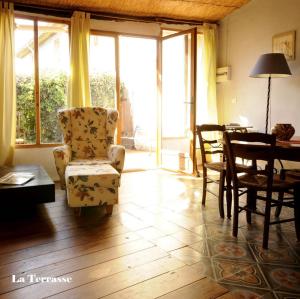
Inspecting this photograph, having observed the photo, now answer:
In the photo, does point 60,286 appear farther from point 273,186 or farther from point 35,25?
point 35,25

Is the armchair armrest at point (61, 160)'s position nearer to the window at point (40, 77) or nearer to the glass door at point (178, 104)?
the window at point (40, 77)

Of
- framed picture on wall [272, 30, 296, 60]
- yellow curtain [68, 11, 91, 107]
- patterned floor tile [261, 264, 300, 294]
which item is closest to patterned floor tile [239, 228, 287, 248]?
patterned floor tile [261, 264, 300, 294]

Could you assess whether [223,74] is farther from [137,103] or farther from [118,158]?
[118,158]

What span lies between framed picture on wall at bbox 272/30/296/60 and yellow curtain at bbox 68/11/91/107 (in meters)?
2.58

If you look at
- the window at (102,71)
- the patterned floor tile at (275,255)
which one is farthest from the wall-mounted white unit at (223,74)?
the patterned floor tile at (275,255)

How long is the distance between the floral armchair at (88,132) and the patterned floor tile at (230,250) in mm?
1782

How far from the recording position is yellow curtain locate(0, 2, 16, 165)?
4.17 metres

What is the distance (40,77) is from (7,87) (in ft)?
1.73

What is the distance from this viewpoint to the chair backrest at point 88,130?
3.97 metres

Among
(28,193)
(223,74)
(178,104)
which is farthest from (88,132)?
(223,74)

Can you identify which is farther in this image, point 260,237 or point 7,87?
point 7,87

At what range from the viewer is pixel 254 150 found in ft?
7.74

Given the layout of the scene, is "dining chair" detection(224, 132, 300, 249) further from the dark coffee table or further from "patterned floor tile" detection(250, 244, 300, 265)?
the dark coffee table

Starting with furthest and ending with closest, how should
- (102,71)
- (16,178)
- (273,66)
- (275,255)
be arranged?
(102,71) → (273,66) → (16,178) → (275,255)
